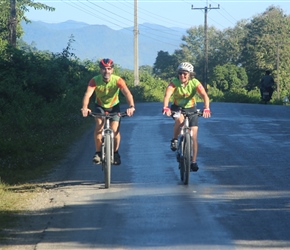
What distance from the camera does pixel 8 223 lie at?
9320mm

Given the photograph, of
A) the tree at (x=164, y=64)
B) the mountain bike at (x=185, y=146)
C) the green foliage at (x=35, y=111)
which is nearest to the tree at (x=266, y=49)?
the tree at (x=164, y=64)

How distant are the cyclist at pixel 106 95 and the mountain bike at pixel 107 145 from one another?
0.11 metres

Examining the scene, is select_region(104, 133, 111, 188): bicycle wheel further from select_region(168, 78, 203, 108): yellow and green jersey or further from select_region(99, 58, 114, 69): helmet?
select_region(168, 78, 203, 108): yellow and green jersey

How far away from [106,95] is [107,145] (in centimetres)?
81

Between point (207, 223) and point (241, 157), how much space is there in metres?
5.65

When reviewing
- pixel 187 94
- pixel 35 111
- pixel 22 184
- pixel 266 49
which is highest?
pixel 266 49

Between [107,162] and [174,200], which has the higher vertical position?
[107,162]

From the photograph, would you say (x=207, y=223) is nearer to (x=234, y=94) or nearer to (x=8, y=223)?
(x=8, y=223)

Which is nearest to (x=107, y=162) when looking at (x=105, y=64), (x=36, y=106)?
(x=105, y=64)

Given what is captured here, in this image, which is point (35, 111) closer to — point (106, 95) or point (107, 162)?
point (106, 95)

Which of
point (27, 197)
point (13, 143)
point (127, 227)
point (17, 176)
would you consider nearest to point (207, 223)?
point (127, 227)

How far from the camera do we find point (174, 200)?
Answer: 33.8ft

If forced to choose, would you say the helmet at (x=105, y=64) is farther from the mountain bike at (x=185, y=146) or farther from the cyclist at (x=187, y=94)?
the mountain bike at (x=185, y=146)

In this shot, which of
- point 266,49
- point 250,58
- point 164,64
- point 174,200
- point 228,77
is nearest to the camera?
point 174,200
